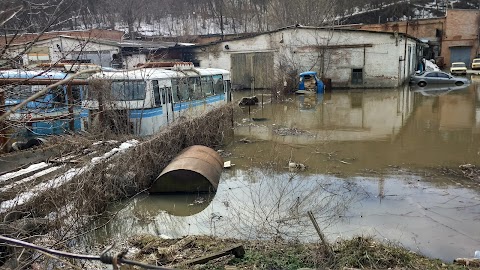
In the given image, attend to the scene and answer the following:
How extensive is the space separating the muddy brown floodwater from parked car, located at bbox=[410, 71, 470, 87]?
16.6 metres

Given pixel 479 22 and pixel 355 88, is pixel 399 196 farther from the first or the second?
pixel 479 22

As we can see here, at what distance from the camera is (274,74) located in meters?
33.6

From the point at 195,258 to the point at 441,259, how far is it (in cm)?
395

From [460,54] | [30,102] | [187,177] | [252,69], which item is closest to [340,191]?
[187,177]

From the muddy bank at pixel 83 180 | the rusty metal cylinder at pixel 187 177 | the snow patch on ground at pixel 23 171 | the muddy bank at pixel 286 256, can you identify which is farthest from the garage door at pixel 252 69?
the muddy bank at pixel 286 256

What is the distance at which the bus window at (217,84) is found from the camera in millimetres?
18141

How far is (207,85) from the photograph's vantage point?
56.6ft

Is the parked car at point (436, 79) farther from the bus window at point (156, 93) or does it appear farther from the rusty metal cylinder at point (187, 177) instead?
the rusty metal cylinder at point (187, 177)

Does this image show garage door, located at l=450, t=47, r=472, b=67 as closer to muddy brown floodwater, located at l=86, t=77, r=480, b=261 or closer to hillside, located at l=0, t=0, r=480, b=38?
hillside, located at l=0, t=0, r=480, b=38

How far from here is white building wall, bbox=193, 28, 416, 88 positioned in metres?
32.7

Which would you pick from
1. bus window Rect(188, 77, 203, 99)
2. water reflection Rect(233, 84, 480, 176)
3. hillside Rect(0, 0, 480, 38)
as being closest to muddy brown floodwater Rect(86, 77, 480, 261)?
water reflection Rect(233, 84, 480, 176)

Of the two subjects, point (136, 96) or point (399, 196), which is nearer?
point (399, 196)

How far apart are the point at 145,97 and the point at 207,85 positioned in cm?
481

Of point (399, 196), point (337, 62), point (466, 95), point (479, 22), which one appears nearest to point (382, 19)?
point (479, 22)
